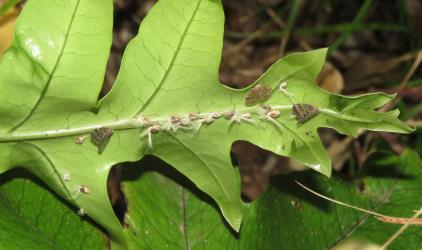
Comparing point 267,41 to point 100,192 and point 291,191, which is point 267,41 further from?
point 100,192

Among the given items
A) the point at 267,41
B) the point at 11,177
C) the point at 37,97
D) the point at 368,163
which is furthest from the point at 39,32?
the point at 267,41

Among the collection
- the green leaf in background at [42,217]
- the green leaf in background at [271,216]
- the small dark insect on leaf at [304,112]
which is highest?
the small dark insect on leaf at [304,112]

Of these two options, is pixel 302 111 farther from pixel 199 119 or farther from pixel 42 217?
pixel 42 217

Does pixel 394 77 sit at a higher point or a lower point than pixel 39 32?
lower

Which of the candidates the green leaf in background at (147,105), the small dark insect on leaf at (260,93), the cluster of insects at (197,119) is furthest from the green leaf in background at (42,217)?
the small dark insect on leaf at (260,93)

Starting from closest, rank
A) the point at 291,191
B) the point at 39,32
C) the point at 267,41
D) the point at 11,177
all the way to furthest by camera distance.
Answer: the point at 39,32 → the point at 11,177 → the point at 291,191 → the point at 267,41

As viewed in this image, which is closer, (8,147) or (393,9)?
(8,147)

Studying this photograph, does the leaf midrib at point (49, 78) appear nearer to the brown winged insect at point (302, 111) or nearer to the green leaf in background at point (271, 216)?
the green leaf in background at point (271, 216)
